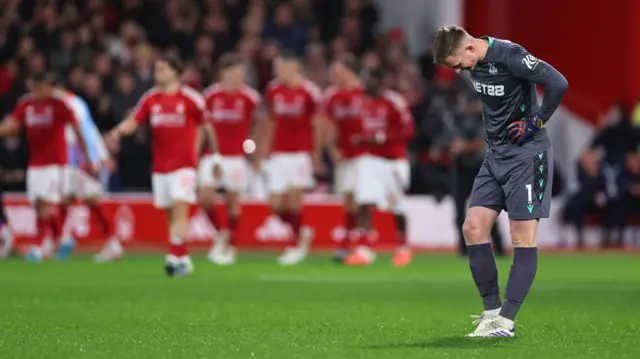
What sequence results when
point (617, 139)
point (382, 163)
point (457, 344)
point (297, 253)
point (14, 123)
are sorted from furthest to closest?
point (617, 139) → point (297, 253) → point (14, 123) → point (382, 163) → point (457, 344)

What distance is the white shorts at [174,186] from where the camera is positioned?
1559 cm

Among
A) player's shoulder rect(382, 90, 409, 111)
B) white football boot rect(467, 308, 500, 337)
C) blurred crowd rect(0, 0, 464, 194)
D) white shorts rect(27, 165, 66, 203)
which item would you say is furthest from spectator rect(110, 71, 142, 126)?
white football boot rect(467, 308, 500, 337)

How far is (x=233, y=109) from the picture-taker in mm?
19188

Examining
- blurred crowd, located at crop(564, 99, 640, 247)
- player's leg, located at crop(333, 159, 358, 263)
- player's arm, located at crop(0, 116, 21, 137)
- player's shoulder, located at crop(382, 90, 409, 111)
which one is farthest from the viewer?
blurred crowd, located at crop(564, 99, 640, 247)

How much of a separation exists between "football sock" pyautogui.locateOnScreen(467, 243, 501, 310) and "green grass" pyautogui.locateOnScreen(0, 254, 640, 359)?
31 cm

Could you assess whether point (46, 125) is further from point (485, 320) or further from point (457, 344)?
point (457, 344)

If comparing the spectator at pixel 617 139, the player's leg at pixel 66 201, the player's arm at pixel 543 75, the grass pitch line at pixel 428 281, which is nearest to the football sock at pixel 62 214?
the player's leg at pixel 66 201

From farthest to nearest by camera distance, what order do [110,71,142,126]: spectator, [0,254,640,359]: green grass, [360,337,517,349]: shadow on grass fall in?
[110,71,142,126]: spectator
[360,337,517,349]: shadow on grass
[0,254,640,359]: green grass

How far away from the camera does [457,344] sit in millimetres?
8633

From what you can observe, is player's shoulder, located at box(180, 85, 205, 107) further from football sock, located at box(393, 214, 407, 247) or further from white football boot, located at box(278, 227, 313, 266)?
football sock, located at box(393, 214, 407, 247)

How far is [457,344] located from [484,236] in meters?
0.90

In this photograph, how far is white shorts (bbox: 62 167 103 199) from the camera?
1880 centimetres

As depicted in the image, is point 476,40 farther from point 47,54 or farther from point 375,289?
point 47,54

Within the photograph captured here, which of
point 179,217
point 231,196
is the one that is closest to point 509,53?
point 179,217
